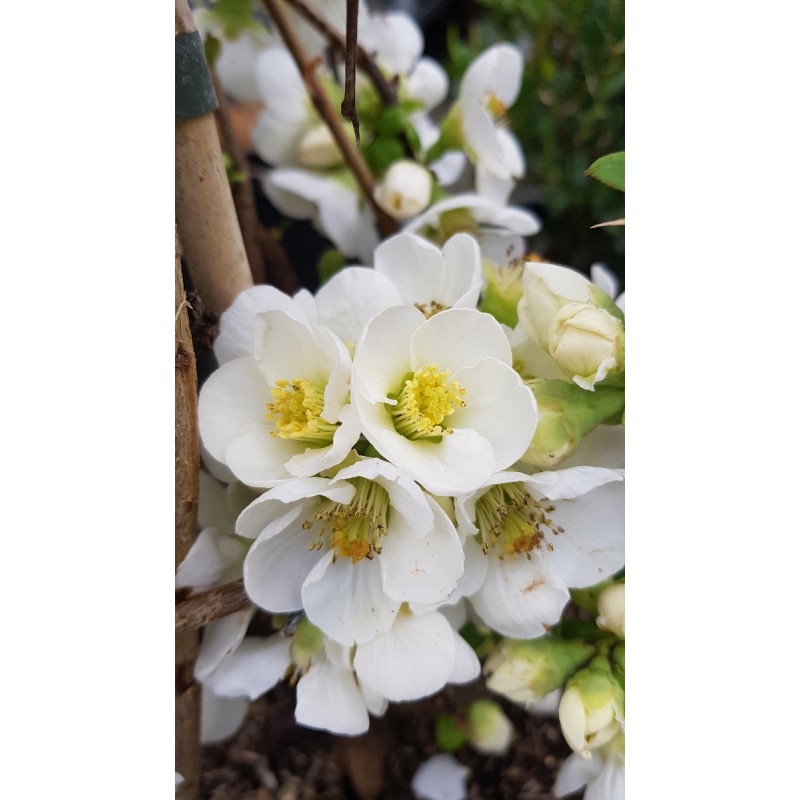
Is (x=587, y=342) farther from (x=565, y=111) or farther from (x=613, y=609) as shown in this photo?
(x=565, y=111)

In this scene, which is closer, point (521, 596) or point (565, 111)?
point (521, 596)

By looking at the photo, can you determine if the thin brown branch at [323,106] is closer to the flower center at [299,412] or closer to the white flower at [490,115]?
the white flower at [490,115]

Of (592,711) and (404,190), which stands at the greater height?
(404,190)

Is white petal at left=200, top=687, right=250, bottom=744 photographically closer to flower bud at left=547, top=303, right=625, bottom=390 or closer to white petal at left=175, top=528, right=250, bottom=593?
white petal at left=175, top=528, right=250, bottom=593

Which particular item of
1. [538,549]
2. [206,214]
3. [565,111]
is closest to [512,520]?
[538,549]

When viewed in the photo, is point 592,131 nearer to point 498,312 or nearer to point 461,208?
point 461,208
